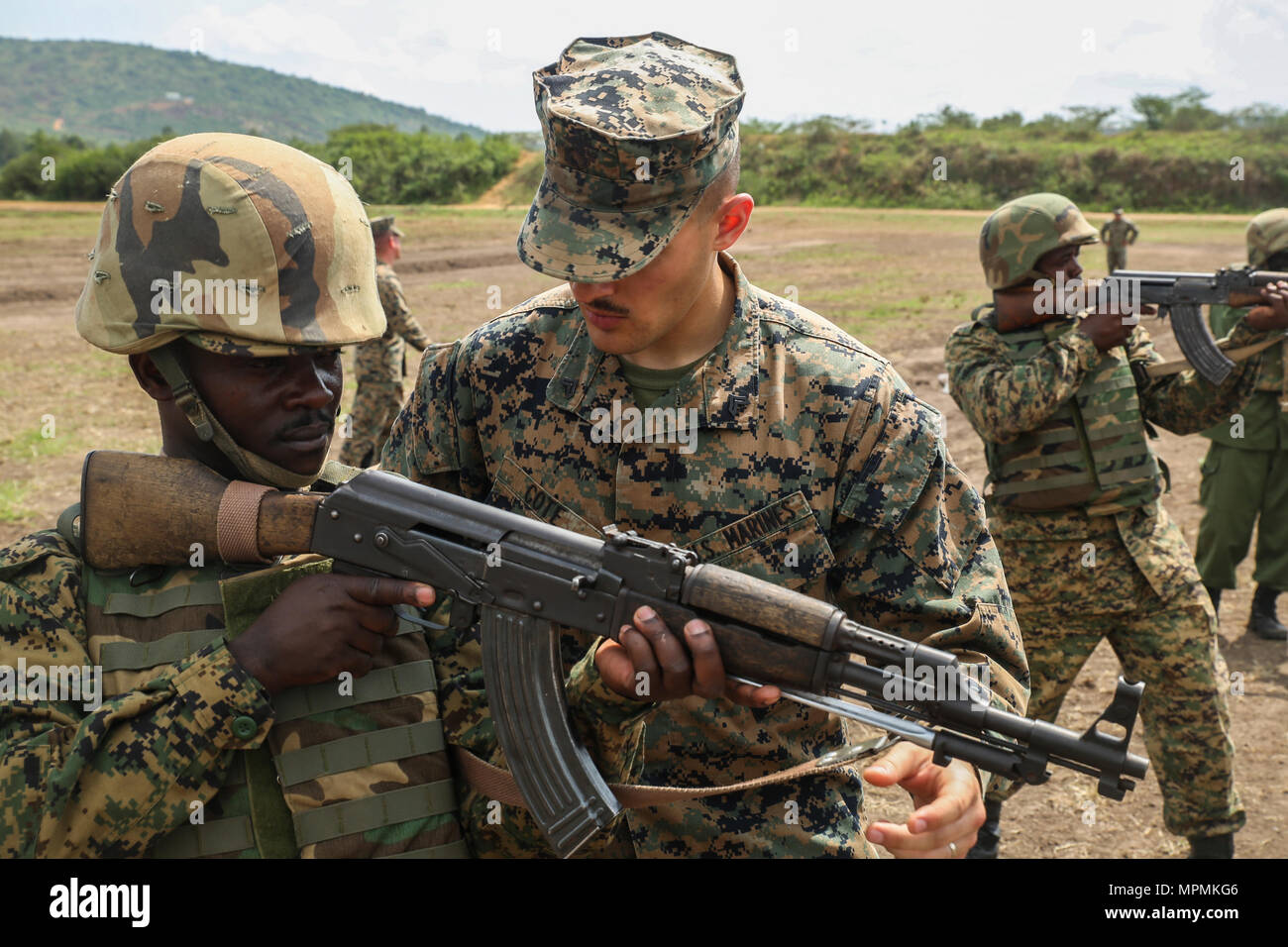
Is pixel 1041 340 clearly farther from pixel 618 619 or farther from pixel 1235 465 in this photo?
pixel 618 619

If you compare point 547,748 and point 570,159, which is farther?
point 570,159

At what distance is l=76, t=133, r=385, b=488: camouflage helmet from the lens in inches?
87.7

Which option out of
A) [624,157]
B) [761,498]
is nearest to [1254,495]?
[761,498]

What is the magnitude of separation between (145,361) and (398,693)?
2.82 feet

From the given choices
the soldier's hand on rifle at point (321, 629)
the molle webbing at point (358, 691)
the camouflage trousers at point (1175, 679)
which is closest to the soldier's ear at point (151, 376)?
the soldier's hand on rifle at point (321, 629)

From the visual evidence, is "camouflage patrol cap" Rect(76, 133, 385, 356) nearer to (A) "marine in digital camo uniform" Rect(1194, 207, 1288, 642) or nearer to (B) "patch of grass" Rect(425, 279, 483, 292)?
(A) "marine in digital camo uniform" Rect(1194, 207, 1288, 642)

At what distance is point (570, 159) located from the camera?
2584mm

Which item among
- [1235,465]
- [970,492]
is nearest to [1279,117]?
[1235,465]

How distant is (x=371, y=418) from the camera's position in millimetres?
10523

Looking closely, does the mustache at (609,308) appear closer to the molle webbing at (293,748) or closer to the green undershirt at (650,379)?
the green undershirt at (650,379)

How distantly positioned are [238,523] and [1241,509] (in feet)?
24.6

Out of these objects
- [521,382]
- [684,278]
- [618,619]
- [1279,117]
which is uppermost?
[1279,117]

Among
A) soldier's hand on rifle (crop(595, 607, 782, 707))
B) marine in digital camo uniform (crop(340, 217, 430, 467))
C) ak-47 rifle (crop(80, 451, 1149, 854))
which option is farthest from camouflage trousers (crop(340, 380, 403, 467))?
soldier's hand on rifle (crop(595, 607, 782, 707))

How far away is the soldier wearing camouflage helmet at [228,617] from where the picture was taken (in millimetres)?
2102
